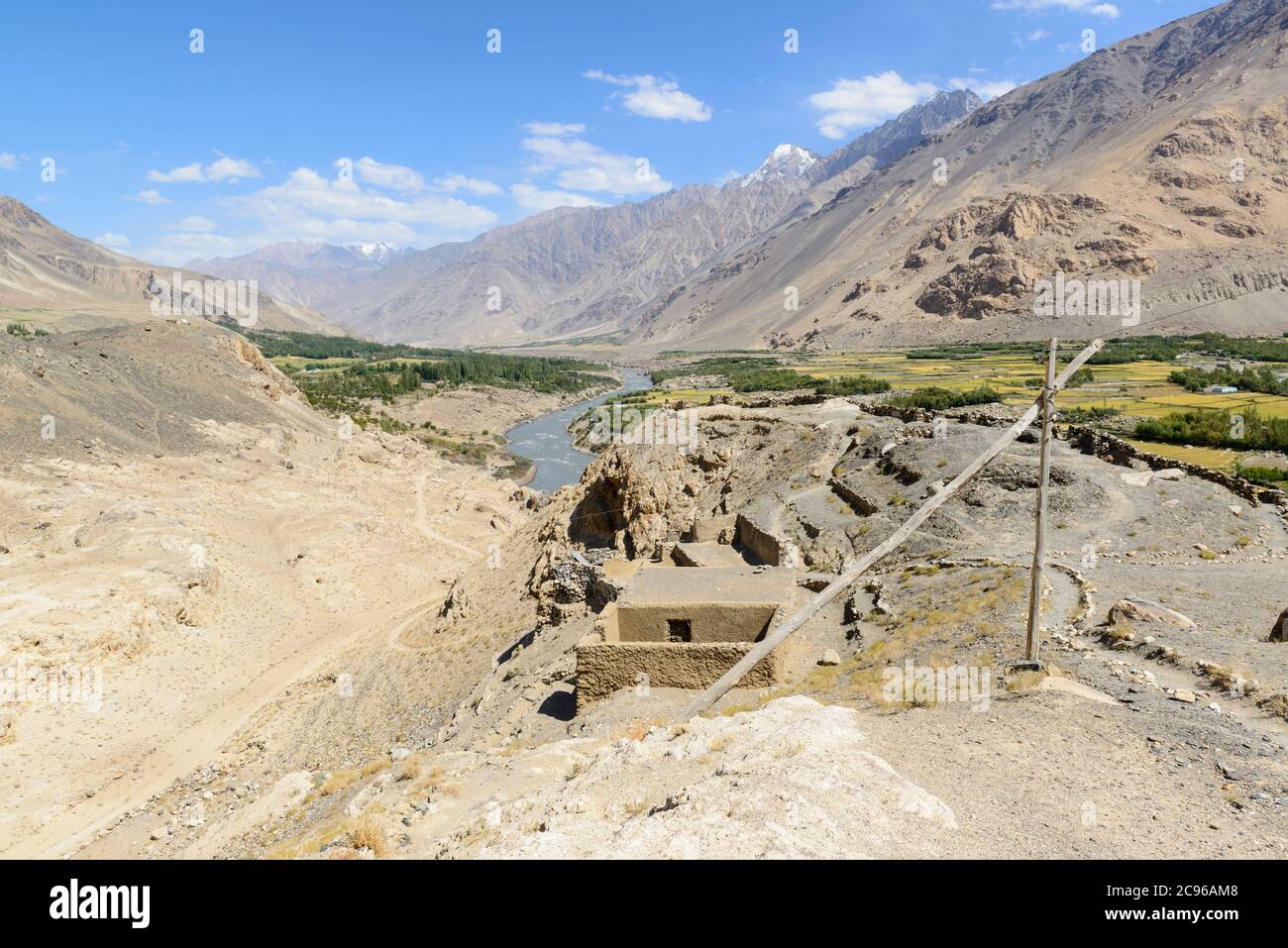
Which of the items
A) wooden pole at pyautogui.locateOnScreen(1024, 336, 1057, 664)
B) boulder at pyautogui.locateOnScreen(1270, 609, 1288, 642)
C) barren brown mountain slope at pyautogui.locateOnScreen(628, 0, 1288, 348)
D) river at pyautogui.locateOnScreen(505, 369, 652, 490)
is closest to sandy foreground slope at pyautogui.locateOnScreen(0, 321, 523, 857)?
river at pyautogui.locateOnScreen(505, 369, 652, 490)

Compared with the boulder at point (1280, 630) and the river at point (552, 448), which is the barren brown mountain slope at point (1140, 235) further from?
the boulder at point (1280, 630)

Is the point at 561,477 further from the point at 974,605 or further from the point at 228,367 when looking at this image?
the point at 974,605

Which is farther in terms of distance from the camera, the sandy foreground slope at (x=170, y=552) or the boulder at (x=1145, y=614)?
the sandy foreground slope at (x=170, y=552)

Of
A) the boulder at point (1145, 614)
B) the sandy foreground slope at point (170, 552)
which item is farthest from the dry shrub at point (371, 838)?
the boulder at point (1145, 614)

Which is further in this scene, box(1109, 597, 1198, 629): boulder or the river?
the river

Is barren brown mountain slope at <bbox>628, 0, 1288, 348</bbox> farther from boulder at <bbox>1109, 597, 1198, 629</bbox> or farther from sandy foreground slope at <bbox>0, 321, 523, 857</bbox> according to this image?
boulder at <bbox>1109, 597, 1198, 629</bbox>
